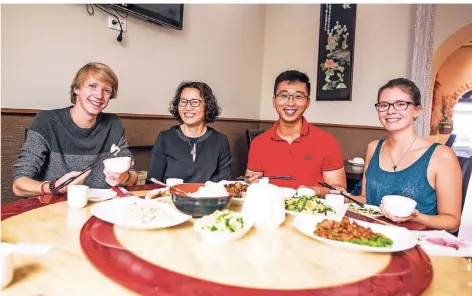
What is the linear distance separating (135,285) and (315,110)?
156 inches

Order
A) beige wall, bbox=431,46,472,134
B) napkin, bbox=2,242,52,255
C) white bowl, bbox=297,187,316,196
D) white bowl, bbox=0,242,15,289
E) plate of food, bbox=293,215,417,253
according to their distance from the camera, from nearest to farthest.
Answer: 1. white bowl, bbox=0,242,15,289
2. napkin, bbox=2,242,52,255
3. plate of food, bbox=293,215,417,253
4. white bowl, bbox=297,187,316,196
5. beige wall, bbox=431,46,472,134

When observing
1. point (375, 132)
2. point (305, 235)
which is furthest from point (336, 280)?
point (375, 132)

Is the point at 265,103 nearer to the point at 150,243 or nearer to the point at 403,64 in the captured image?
the point at 403,64

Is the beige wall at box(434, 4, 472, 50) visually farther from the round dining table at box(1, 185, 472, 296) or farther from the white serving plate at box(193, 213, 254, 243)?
the white serving plate at box(193, 213, 254, 243)

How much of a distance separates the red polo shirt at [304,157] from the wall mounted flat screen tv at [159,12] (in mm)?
1461

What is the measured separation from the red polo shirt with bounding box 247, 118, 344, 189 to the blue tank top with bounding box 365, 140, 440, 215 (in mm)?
541

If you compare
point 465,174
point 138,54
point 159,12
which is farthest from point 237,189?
point 159,12

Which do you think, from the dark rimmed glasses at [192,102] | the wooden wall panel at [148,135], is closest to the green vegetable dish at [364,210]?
the dark rimmed glasses at [192,102]

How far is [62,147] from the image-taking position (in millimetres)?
1841

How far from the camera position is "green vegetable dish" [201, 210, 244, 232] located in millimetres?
991

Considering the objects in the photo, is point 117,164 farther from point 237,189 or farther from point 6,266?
point 6,266

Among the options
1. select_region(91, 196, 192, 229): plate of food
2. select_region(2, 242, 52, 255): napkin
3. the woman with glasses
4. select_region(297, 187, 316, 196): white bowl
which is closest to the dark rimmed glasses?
the woman with glasses

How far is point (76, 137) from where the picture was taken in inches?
74.4

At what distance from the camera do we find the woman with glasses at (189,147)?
7.50 feet
